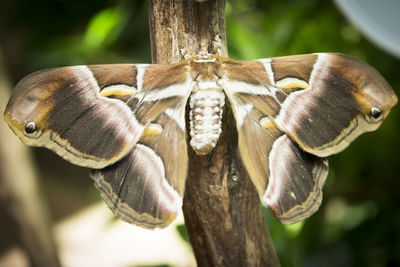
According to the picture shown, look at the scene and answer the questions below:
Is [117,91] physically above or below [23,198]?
above

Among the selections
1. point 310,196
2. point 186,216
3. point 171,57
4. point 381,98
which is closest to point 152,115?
point 171,57

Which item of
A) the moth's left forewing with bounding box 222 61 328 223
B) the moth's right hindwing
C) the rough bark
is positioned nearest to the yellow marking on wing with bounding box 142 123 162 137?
the moth's right hindwing

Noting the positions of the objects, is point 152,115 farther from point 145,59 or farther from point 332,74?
point 145,59

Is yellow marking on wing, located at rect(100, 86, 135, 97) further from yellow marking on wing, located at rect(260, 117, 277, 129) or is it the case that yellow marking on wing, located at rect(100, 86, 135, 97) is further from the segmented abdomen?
yellow marking on wing, located at rect(260, 117, 277, 129)

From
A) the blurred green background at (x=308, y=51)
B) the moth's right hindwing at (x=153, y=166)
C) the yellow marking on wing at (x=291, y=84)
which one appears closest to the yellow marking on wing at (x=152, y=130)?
the moth's right hindwing at (x=153, y=166)

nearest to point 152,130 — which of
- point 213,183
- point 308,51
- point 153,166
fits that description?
point 153,166

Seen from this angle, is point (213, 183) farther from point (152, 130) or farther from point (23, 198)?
point (23, 198)

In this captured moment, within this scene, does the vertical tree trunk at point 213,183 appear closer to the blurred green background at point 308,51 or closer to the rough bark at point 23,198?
the blurred green background at point 308,51

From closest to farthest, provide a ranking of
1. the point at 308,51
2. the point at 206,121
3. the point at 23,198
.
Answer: the point at 206,121, the point at 308,51, the point at 23,198
